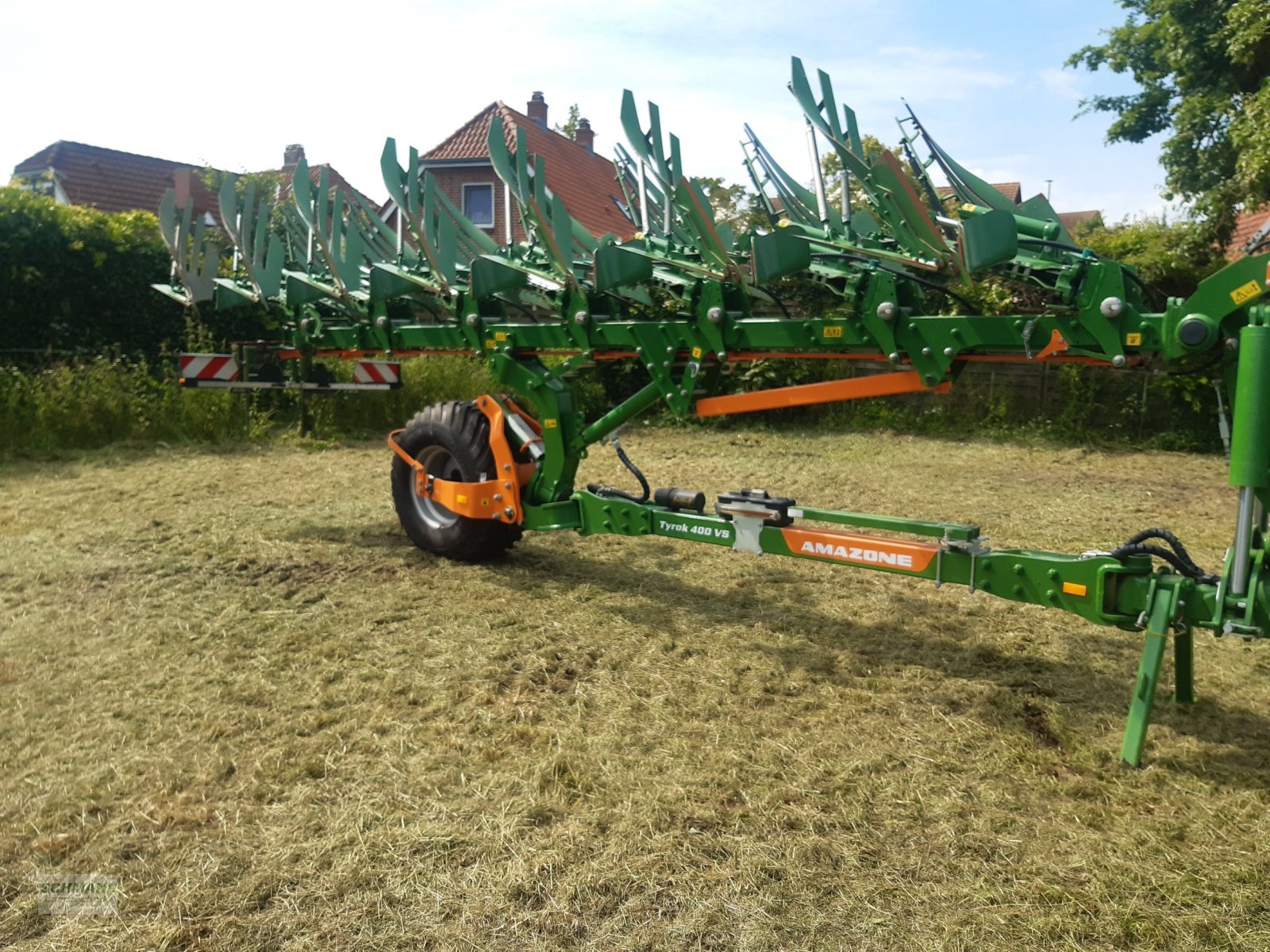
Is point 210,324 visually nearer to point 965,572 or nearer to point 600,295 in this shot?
point 600,295

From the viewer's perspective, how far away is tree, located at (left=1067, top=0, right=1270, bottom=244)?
13.4 m

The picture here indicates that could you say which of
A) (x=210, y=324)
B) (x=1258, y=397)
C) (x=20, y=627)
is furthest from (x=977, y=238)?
(x=210, y=324)

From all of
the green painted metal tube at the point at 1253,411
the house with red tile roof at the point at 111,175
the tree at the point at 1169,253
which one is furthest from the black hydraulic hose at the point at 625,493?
the house with red tile roof at the point at 111,175

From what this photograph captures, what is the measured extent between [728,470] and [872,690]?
5.81 meters

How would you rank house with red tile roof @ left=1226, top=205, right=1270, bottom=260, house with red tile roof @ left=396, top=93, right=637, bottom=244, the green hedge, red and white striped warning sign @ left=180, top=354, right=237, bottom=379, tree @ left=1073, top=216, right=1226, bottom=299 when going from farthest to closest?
house with red tile roof @ left=396, top=93, right=637, bottom=244
house with red tile roof @ left=1226, top=205, right=1270, bottom=260
tree @ left=1073, top=216, right=1226, bottom=299
the green hedge
red and white striped warning sign @ left=180, top=354, right=237, bottom=379

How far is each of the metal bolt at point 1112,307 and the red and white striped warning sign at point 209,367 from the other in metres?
5.72

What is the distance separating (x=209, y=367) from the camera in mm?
6895

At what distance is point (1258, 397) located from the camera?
10.0 ft

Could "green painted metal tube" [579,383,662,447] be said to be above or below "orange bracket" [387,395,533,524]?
above

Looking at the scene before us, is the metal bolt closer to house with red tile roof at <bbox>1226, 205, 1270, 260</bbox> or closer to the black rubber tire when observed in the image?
the black rubber tire

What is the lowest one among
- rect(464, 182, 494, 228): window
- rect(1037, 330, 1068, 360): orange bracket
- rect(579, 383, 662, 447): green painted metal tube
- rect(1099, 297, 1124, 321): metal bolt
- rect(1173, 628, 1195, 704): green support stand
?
rect(1173, 628, 1195, 704): green support stand

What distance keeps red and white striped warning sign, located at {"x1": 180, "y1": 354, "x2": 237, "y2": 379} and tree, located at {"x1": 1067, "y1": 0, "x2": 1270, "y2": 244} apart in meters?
11.9

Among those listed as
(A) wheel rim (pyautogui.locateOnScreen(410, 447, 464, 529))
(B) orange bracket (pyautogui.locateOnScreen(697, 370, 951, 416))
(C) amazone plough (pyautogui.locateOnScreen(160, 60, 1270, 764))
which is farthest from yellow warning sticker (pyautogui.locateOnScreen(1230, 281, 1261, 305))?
(A) wheel rim (pyautogui.locateOnScreen(410, 447, 464, 529))

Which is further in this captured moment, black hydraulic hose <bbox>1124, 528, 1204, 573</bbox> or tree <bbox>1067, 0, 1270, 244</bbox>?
tree <bbox>1067, 0, 1270, 244</bbox>
